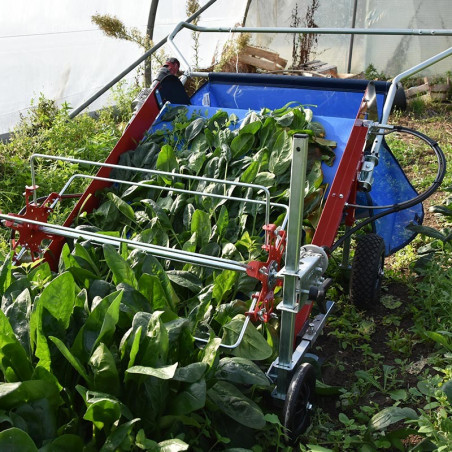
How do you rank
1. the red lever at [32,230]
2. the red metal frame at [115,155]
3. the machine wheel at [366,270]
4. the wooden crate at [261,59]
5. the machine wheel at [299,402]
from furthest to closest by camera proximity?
1. the wooden crate at [261,59]
2. the machine wheel at [366,270]
3. the red metal frame at [115,155]
4. the red lever at [32,230]
5. the machine wheel at [299,402]

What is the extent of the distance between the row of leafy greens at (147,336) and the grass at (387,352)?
0.31 meters

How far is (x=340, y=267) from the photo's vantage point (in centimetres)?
361

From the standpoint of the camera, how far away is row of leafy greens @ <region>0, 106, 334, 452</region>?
1731mm

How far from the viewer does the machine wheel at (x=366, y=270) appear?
10.5ft

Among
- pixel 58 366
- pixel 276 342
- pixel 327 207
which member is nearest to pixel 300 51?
pixel 327 207

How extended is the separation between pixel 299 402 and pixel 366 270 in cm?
114

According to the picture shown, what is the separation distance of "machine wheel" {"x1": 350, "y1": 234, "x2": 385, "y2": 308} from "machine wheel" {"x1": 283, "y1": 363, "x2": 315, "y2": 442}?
3.35 ft

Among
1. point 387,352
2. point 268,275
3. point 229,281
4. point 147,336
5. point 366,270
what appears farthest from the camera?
point 366,270

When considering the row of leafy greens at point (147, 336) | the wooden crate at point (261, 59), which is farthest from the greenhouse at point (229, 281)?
the wooden crate at point (261, 59)

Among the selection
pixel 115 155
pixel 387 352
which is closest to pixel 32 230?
pixel 115 155

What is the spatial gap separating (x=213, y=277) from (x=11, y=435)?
120 cm

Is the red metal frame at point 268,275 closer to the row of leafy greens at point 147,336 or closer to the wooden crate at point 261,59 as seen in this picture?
the row of leafy greens at point 147,336

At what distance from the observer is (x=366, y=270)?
10.6 feet

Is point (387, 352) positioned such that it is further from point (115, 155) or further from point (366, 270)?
point (115, 155)
